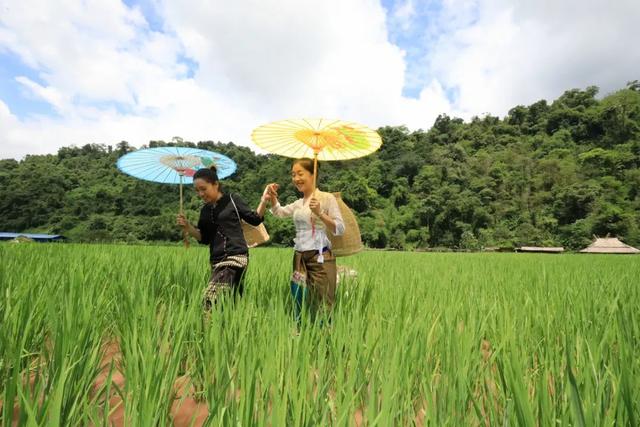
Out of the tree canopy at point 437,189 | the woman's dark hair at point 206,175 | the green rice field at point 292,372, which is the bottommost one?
the green rice field at point 292,372

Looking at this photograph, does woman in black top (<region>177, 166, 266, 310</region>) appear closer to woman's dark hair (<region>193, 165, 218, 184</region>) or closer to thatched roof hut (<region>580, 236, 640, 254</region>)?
woman's dark hair (<region>193, 165, 218, 184</region>)

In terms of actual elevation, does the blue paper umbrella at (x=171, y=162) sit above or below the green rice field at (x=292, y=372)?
above

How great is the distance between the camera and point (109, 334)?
197 cm

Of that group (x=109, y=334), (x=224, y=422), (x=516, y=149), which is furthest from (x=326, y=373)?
(x=516, y=149)

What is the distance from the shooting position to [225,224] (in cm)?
232

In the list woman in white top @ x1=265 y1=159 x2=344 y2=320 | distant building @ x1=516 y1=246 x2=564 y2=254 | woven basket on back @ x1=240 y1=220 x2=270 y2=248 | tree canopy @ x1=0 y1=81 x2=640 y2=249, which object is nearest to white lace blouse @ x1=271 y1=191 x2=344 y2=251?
woman in white top @ x1=265 y1=159 x2=344 y2=320

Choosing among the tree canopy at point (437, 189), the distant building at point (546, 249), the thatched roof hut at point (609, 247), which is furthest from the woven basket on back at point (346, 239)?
the distant building at point (546, 249)

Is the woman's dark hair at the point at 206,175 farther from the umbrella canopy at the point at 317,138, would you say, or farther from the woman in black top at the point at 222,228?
the umbrella canopy at the point at 317,138

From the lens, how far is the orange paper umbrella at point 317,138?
2438 mm

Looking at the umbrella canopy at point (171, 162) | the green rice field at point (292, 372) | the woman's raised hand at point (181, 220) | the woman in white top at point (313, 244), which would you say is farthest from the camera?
the umbrella canopy at point (171, 162)

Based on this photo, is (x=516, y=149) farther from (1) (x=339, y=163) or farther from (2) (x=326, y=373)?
(2) (x=326, y=373)

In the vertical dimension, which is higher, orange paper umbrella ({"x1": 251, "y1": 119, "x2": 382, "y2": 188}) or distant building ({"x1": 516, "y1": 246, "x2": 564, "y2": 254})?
orange paper umbrella ({"x1": 251, "y1": 119, "x2": 382, "y2": 188})

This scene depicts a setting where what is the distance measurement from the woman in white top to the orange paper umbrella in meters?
0.23

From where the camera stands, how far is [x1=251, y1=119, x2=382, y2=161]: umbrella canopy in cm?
244
